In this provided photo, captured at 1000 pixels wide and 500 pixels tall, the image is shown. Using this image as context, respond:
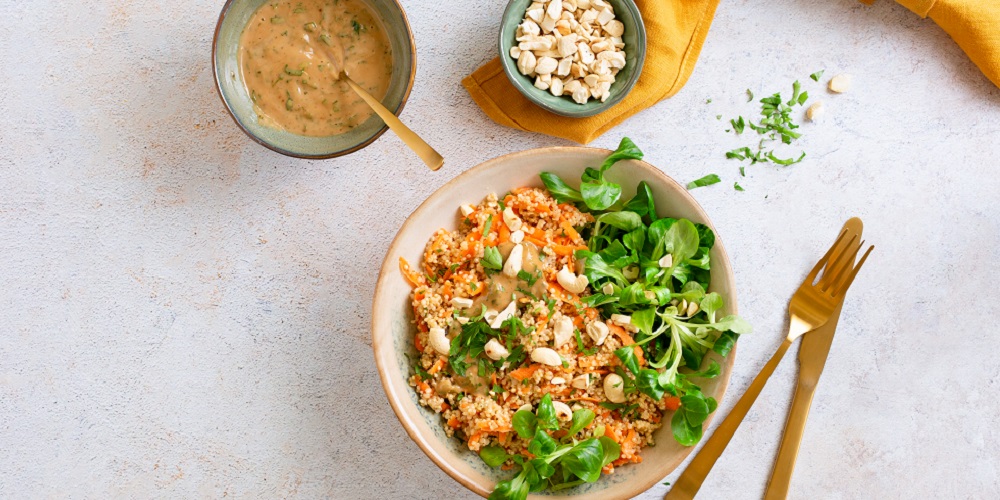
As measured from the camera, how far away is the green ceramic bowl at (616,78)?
2.65m

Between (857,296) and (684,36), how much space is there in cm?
120

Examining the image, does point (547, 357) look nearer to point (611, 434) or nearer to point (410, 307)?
point (611, 434)

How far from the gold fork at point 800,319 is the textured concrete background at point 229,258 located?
69mm

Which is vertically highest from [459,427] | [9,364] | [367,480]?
[459,427]

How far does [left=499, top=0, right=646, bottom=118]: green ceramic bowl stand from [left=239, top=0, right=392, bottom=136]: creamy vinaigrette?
0.43 m

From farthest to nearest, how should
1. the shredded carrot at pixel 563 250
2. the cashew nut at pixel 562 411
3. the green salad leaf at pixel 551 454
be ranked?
the shredded carrot at pixel 563 250 → the cashew nut at pixel 562 411 → the green salad leaf at pixel 551 454

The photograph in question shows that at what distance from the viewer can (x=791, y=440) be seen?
2844 mm

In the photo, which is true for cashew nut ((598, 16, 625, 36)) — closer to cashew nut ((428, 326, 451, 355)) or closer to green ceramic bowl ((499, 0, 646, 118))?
green ceramic bowl ((499, 0, 646, 118))

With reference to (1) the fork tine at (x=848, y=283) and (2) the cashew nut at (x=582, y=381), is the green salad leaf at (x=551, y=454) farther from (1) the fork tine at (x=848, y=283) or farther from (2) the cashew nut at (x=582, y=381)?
(1) the fork tine at (x=848, y=283)

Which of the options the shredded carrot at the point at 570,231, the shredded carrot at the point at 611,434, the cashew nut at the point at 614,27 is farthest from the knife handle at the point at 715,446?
the cashew nut at the point at 614,27

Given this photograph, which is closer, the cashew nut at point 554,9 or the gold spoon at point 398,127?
the gold spoon at point 398,127

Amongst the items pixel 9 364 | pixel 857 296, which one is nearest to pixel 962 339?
pixel 857 296

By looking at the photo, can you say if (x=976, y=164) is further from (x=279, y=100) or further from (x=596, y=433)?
(x=279, y=100)

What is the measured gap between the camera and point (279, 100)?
100 inches
